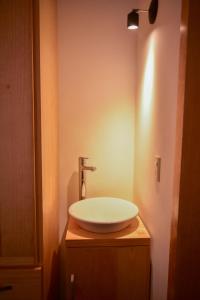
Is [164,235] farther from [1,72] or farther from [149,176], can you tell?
[1,72]

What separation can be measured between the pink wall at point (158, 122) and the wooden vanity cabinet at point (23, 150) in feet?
1.91

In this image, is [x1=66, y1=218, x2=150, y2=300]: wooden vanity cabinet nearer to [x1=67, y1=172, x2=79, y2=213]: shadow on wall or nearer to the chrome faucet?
the chrome faucet

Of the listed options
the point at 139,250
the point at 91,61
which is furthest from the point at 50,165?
the point at 91,61

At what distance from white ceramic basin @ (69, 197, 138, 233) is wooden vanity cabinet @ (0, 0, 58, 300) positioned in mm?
258

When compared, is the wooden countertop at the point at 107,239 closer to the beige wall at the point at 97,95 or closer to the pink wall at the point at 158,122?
the pink wall at the point at 158,122

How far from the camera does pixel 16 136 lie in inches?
45.2

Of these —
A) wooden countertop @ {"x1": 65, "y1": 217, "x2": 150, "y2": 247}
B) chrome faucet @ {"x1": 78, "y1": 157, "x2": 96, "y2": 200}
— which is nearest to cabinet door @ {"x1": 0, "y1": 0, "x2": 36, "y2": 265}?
wooden countertop @ {"x1": 65, "y1": 217, "x2": 150, "y2": 247}

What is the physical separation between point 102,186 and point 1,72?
1120 mm

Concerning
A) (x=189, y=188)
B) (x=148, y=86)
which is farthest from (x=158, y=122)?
(x=189, y=188)

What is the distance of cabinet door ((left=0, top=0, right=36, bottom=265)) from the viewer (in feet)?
3.55

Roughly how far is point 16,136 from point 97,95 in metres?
0.84

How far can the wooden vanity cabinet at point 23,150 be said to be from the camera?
1.09m

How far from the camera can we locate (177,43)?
1.02 meters

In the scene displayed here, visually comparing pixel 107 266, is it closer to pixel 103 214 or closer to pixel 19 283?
pixel 103 214
